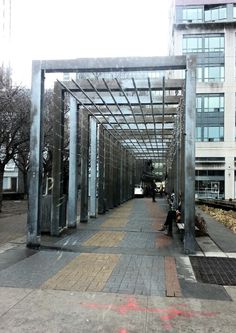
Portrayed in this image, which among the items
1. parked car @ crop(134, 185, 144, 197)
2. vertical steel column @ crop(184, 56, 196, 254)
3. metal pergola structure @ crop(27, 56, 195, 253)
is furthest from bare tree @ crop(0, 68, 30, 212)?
parked car @ crop(134, 185, 144, 197)

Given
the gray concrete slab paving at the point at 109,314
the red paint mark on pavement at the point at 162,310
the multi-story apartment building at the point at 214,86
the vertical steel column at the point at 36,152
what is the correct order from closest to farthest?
the gray concrete slab paving at the point at 109,314, the red paint mark on pavement at the point at 162,310, the vertical steel column at the point at 36,152, the multi-story apartment building at the point at 214,86

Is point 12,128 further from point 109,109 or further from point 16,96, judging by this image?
point 109,109

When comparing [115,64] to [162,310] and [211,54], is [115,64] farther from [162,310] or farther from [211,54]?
[211,54]

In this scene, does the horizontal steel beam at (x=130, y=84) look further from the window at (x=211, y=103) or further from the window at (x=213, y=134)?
the window at (x=213, y=134)

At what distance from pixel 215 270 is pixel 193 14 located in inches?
2497

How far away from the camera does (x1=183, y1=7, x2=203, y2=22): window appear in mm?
66438

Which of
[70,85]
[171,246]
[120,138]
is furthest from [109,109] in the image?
[120,138]

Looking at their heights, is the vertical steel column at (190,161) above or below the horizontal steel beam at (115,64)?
below

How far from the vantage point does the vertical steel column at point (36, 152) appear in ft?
36.4

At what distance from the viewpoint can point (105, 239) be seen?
485 inches

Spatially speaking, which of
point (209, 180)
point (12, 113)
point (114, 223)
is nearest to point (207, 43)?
point (209, 180)

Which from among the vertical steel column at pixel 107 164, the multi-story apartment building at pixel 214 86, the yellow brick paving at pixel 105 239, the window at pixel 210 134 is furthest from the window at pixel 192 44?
the yellow brick paving at pixel 105 239

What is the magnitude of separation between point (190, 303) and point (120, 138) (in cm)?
1943

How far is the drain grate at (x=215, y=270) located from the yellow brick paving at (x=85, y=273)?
1.58 m
